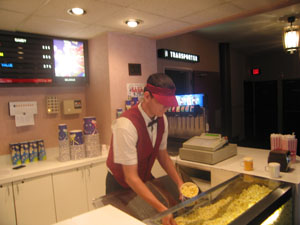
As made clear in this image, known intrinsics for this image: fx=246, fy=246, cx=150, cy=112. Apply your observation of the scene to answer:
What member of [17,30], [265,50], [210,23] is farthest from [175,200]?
[265,50]

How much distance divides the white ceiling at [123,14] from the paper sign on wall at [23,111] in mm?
898

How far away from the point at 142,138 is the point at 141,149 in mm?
83

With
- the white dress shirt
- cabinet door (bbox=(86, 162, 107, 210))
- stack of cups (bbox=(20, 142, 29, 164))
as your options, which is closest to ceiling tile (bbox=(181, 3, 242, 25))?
the white dress shirt

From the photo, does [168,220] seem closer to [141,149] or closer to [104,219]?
[104,219]

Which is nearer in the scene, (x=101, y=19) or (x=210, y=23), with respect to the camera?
(x=101, y=19)

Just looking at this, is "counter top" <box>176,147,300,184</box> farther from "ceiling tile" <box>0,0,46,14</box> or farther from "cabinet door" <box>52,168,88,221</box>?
"ceiling tile" <box>0,0,46,14</box>

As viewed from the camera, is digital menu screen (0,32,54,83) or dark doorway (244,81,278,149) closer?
digital menu screen (0,32,54,83)

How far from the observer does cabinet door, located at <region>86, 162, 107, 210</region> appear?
9.83 feet

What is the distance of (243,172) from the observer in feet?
6.61

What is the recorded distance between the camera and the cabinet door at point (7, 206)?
2.40 m

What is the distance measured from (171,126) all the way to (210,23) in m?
1.36

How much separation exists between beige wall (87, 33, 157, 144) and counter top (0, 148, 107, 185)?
573 mm

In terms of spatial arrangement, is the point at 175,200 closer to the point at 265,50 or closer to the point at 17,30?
the point at 17,30

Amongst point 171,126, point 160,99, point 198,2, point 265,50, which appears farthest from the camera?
point 265,50
